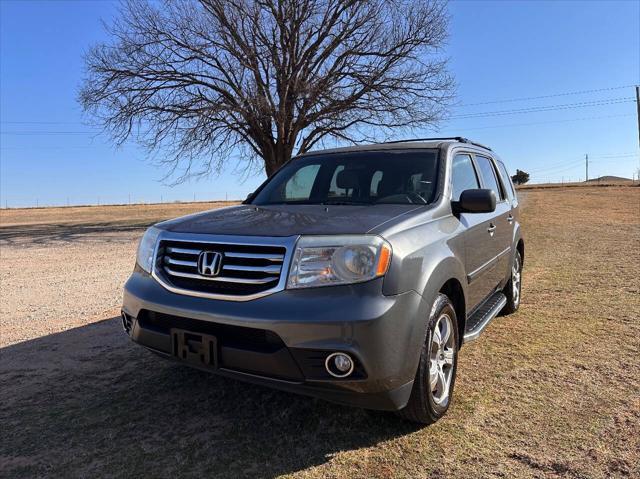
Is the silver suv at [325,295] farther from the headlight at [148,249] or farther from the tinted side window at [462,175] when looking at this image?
the tinted side window at [462,175]

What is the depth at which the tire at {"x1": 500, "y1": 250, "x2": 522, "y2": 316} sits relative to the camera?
5377mm

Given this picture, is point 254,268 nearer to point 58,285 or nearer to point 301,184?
point 301,184

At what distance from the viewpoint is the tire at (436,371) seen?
2.77m

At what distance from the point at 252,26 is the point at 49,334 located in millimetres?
18451

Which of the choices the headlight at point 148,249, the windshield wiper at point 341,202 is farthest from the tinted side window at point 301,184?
the headlight at point 148,249

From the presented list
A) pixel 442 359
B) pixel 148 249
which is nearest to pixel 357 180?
pixel 442 359

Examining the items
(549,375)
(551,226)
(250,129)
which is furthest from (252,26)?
(549,375)

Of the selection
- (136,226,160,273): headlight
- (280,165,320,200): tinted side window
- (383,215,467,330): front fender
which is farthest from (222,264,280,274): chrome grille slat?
(280,165,320,200): tinted side window

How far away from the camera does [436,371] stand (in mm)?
3059

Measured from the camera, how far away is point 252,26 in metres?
20.5

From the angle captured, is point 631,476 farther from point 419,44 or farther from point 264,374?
point 419,44

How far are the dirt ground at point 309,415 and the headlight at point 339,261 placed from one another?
1.00 meters

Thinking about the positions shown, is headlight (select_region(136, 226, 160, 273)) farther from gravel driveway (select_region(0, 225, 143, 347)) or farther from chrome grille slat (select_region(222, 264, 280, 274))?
gravel driveway (select_region(0, 225, 143, 347))

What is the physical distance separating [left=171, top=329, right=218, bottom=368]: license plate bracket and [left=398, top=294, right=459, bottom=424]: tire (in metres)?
1.13
